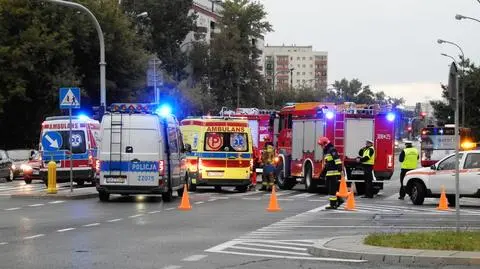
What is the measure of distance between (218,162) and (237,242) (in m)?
14.8

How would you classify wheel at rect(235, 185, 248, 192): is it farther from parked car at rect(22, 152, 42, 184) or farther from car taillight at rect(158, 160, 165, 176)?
parked car at rect(22, 152, 42, 184)

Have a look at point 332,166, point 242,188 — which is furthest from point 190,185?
point 332,166

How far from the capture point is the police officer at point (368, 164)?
24.8m

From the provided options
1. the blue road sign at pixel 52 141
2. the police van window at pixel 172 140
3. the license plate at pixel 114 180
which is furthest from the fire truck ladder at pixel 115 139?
the blue road sign at pixel 52 141

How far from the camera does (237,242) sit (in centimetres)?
1334

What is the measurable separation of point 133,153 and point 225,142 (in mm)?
6337

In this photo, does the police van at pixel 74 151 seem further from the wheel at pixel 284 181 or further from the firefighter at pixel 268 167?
the wheel at pixel 284 181

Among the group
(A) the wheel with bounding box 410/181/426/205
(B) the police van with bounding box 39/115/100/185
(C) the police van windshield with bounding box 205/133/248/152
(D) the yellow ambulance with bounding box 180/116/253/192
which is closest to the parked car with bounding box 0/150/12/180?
(B) the police van with bounding box 39/115/100/185

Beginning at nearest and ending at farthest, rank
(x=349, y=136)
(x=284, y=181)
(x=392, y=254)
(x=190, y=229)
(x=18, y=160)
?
(x=392, y=254) < (x=190, y=229) < (x=349, y=136) < (x=284, y=181) < (x=18, y=160)

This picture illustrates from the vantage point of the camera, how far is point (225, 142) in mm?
28453

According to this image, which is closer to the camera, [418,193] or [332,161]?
[332,161]

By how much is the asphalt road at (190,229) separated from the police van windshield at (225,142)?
3653 millimetres

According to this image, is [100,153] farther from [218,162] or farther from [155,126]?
[218,162]

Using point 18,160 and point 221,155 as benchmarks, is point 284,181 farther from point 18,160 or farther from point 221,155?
point 18,160
